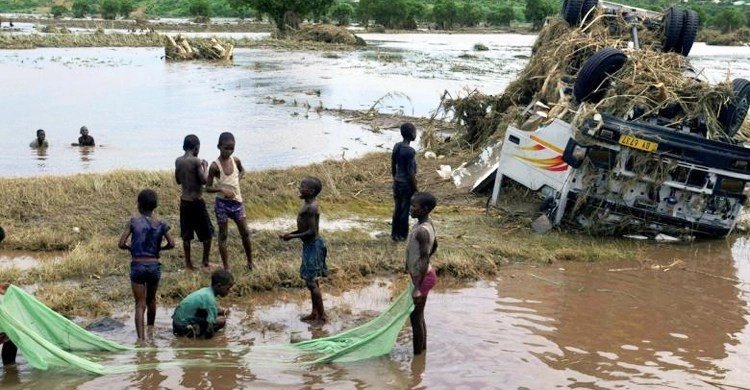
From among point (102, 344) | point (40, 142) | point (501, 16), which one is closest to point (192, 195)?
point (102, 344)

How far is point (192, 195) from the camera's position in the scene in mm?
8102

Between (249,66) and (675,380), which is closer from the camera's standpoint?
(675,380)

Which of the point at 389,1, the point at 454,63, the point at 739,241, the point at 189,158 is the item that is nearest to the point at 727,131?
the point at 739,241

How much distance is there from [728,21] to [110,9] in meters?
70.9

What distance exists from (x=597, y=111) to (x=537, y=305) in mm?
3136

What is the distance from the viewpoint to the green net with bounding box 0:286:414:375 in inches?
215

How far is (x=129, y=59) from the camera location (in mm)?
41688

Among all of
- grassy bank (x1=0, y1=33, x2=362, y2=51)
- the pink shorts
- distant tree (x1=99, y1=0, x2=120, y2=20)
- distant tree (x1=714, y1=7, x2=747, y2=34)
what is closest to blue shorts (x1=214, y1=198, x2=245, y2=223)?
the pink shorts

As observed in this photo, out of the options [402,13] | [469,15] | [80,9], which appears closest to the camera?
[402,13]

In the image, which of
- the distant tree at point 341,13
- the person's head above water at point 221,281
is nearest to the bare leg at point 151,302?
the person's head above water at point 221,281

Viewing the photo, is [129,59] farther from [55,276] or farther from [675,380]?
[675,380]

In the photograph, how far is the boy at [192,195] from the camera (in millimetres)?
8023

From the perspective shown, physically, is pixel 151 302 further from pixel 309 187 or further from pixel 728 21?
pixel 728 21

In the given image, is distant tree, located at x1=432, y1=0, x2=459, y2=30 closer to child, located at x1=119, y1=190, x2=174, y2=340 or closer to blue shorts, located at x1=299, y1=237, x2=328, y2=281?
blue shorts, located at x1=299, y1=237, x2=328, y2=281
